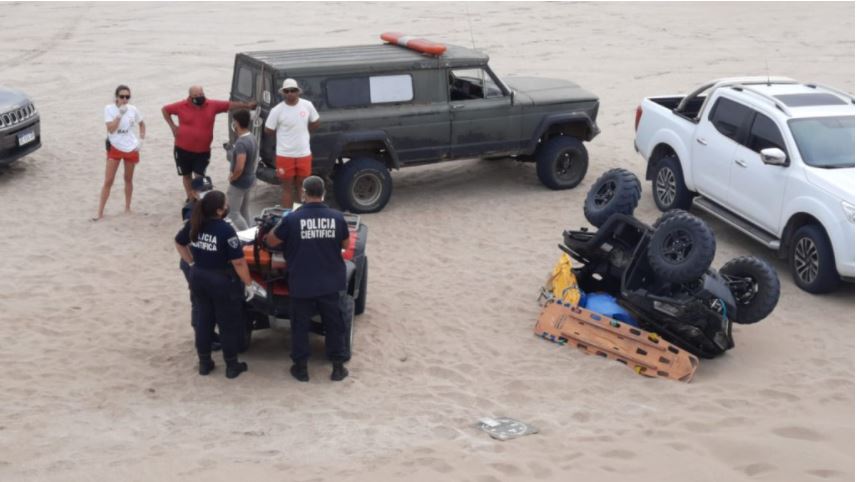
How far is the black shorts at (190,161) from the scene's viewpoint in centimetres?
1284

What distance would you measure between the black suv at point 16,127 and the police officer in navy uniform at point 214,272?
6895mm

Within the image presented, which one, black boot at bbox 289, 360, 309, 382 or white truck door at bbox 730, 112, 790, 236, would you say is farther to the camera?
white truck door at bbox 730, 112, 790, 236

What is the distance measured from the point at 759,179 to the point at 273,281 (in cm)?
558

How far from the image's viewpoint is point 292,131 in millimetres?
12430

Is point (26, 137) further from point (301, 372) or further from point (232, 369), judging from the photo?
point (301, 372)

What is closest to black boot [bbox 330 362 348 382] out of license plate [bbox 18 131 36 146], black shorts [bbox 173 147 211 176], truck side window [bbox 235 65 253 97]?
black shorts [bbox 173 147 211 176]

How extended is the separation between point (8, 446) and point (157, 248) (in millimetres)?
5042

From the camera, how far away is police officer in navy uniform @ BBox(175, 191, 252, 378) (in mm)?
8391

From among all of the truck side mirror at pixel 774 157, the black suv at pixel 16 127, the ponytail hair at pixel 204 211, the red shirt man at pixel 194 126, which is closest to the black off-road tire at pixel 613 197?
the truck side mirror at pixel 774 157

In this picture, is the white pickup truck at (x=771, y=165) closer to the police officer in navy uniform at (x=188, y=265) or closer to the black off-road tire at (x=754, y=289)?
the black off-road tire at (x=754, y=289)

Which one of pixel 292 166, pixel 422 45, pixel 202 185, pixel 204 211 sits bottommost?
pixel 292 166

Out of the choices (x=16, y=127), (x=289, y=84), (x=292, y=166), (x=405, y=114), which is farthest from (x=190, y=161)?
(x=16, y=127)

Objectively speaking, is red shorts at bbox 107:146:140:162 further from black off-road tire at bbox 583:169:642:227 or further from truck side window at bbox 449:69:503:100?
black off-road tire at bbox 583:169:642:227

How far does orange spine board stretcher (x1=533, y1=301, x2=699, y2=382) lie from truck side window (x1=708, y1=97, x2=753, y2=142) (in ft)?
12.6
